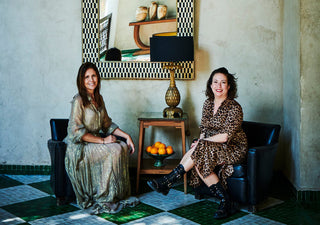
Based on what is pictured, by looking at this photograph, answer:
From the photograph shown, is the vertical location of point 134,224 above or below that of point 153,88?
below

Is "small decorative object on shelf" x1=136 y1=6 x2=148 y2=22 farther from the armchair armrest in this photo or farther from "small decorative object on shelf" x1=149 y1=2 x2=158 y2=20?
the armchair armrest

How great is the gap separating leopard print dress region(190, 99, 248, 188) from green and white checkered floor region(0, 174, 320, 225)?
0.98 feet

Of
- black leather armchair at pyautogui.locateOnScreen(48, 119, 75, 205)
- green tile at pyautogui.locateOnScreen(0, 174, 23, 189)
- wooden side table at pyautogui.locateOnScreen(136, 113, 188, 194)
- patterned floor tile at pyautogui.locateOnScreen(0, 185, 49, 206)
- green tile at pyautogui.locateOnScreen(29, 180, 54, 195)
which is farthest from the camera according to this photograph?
green tile at pyautogui.locateOnScreen(0, 174, 23, 189)

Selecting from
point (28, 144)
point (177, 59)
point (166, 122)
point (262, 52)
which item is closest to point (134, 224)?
point (166, 122)

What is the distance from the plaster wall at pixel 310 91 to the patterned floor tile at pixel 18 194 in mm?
2733

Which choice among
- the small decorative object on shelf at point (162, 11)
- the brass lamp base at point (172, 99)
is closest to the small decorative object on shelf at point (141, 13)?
the small decorative object on shelf at point (162, 11)

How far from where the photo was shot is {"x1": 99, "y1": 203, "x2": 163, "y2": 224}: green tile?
134 inches

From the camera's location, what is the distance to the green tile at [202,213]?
11.0ft

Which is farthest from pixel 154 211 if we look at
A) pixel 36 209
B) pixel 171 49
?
pixel 171 49

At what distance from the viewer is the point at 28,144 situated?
493cm

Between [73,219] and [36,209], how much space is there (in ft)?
1.56

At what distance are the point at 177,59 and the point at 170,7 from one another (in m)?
0.84

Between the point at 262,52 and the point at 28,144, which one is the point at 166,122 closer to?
the point at 262,52

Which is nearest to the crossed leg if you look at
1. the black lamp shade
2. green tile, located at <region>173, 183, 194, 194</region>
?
green tile, located at <region>173, 183, 194, 194</region>
